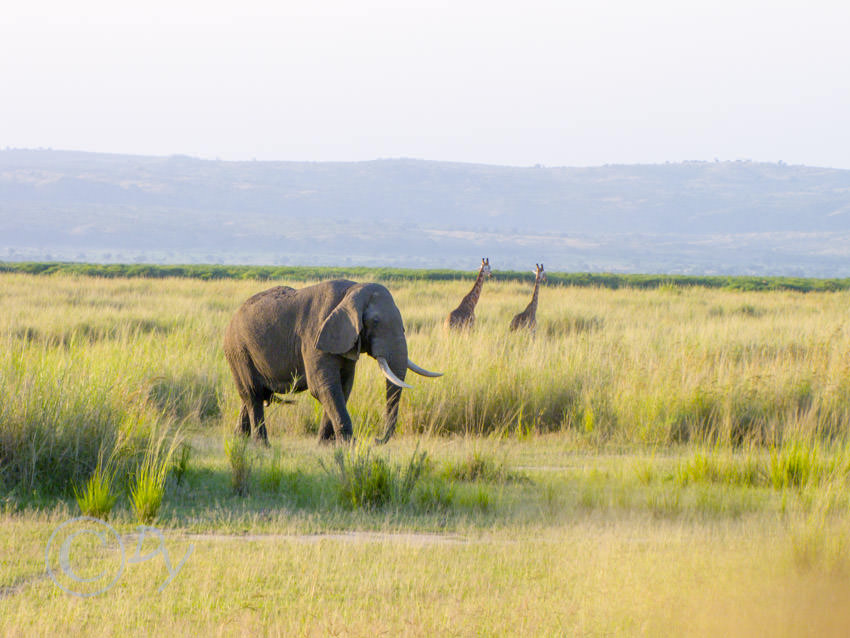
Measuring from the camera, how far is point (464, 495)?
27.2 feet

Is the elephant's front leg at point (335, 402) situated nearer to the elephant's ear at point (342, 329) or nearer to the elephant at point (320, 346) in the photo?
the elephant at point (320, 346)

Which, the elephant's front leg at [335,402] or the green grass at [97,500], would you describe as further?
the elephant's front leg at [335,402]

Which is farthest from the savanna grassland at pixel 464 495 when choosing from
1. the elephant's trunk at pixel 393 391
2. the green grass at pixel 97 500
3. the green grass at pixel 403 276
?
the green grass at pixel 403 276

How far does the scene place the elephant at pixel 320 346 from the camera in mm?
9734

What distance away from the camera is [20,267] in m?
48.8

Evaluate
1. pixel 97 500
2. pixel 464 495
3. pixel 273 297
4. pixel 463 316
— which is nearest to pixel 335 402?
pixel 273 297

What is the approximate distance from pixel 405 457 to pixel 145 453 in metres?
2.13

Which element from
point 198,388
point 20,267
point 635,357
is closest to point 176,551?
point 198,388

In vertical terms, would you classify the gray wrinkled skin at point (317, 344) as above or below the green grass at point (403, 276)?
above

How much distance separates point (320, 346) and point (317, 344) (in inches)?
1.4

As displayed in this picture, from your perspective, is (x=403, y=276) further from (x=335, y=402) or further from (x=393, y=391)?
(x=335, y=402)

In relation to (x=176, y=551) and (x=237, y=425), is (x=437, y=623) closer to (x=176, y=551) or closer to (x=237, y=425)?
(x=176, y=551)

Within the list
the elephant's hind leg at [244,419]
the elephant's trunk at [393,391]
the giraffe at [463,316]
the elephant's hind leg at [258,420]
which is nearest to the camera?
the elephant's trunk at [393,391]

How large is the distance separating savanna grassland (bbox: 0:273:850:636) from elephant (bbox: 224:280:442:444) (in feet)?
1.70
